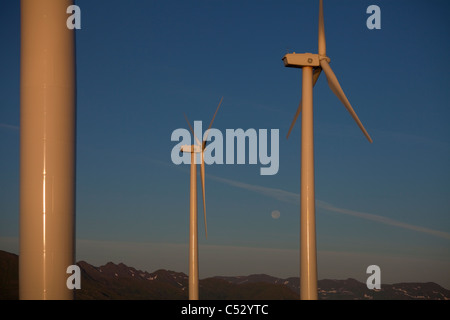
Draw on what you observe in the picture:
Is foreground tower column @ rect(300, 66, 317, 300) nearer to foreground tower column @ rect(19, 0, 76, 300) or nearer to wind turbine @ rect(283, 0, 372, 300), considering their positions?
wind turbine @ rect(283, 0, 372, 300)

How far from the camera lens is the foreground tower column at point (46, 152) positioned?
630 inches

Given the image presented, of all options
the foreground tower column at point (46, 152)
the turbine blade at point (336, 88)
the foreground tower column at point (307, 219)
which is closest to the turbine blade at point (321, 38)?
the turbine blade at point (336, 88)

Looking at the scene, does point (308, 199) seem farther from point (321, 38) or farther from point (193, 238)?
point (193, 238)

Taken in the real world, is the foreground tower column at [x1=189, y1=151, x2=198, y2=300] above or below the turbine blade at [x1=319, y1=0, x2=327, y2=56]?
below

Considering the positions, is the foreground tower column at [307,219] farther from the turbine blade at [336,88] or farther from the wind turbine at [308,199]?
the turbine blade at [336,88]

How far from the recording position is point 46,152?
53.1 ft

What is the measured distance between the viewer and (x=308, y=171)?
40.6 metres

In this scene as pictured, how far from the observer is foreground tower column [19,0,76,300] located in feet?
52.5

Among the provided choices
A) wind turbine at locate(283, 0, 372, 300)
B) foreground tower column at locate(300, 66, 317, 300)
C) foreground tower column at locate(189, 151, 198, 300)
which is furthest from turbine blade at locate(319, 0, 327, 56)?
foreground tower column at locate(189, 151, 198, 300)

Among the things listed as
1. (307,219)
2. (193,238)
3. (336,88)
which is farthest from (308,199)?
(193,238)

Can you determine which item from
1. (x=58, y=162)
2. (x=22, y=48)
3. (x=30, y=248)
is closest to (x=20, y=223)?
(x=30, y=248)
